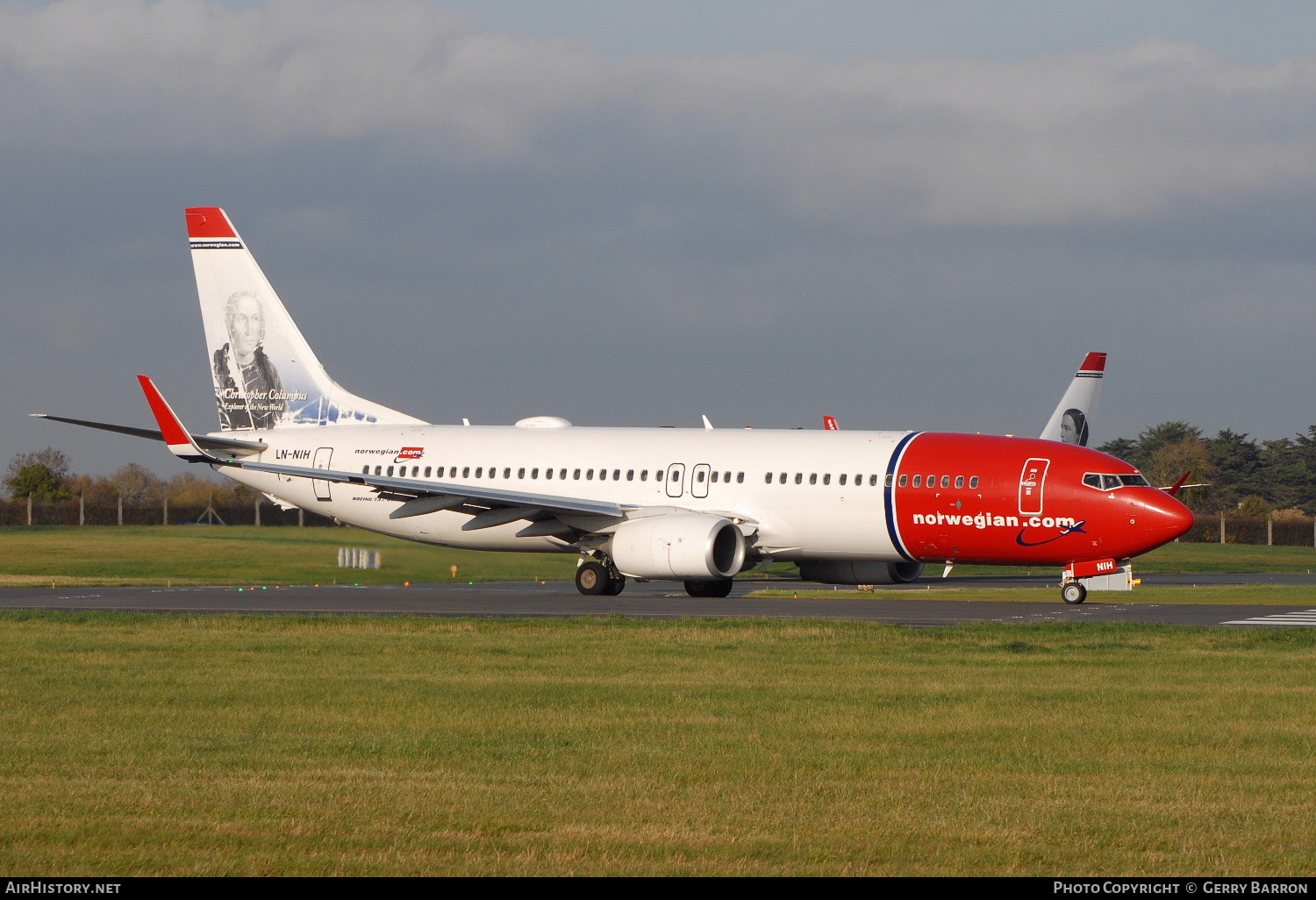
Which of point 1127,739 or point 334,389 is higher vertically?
point 334,389

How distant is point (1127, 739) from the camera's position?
12461mm

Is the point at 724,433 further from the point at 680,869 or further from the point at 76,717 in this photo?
the point at 680,869

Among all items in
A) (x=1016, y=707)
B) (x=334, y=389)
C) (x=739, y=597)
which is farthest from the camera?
(x=334, y=389)

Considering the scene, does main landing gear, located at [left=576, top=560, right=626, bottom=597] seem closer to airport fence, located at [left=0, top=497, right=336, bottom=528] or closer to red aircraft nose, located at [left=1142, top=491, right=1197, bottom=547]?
red aircraft nose, located at [left=1142, top=491, right=1197, bottom=547]

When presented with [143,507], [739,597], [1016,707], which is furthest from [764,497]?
[143,507]

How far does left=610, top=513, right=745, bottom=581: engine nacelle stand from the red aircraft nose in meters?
8.20

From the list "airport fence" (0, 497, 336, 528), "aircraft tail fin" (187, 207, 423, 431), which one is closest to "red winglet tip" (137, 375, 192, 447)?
"aircraft tail fin" (187, 207, 423, 431)

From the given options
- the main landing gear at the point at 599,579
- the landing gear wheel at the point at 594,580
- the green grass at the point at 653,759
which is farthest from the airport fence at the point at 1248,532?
the green grass at the point at 653,759

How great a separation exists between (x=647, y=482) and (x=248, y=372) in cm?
1245

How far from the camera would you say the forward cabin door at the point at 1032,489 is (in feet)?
103

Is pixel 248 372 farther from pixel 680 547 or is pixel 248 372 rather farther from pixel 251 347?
pixel 680 547

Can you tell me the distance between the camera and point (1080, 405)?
5700cm

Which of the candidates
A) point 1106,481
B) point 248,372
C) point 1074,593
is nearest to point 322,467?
point 248,372

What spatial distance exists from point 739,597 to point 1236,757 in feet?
74.1
